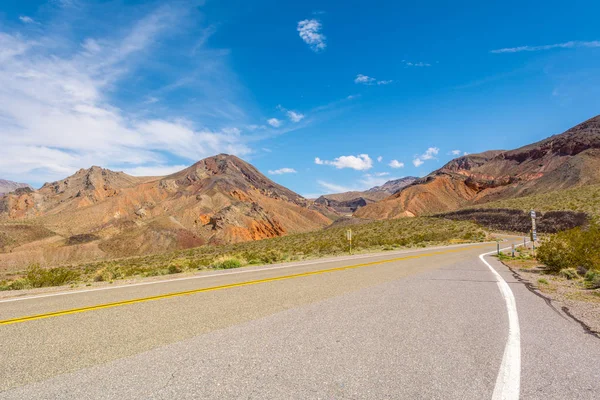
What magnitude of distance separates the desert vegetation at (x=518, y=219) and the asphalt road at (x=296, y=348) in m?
48.2

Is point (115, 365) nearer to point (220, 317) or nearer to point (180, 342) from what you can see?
point (180, 342)

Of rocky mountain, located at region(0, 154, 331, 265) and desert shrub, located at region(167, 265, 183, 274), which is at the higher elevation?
rocky mountain, located at region(0, 154, 331, 265)

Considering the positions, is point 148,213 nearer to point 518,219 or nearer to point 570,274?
point 518,219

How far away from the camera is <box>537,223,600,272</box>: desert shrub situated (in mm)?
14055

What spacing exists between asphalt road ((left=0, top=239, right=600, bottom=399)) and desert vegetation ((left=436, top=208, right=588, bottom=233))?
4819 cm

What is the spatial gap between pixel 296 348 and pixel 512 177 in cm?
14160

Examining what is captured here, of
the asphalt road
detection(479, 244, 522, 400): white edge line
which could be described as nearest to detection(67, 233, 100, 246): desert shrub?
the asphalt road

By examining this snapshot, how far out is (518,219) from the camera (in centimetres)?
6231

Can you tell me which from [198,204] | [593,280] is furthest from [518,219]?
[198,204]

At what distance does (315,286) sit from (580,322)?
5630 millimetres

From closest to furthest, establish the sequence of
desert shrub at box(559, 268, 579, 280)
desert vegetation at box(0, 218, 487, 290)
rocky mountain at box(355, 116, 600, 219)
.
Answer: desert shrub at box(559, 268, 579, 280) < desert vegetation at box(0, 218, 487, 290) < rocky mountain at box(355, 116, 600, 219)

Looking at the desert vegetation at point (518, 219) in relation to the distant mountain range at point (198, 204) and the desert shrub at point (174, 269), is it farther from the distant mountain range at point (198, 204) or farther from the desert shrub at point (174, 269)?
the desert shrub at point (174, 269)

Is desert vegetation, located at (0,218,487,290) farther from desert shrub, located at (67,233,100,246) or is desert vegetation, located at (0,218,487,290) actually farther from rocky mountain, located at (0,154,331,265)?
rocky mountain, located at (0,154,331,265)

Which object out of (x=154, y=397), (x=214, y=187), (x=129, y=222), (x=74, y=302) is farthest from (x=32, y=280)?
(x=214, y=187)
